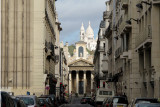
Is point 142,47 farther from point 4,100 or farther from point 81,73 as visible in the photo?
point 81,73

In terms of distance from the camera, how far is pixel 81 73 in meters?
200

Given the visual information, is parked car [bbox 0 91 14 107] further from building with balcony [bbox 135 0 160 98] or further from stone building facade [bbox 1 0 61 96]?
stone building facade [bbox 1 0 61 96]

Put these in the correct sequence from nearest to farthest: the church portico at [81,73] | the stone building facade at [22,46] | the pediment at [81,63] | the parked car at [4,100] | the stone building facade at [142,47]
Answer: the parked car at [4,100], the stone building facade at [142,47], the stone building facade at [22,46], the pediment at [81,63], the church portico at [81,73]

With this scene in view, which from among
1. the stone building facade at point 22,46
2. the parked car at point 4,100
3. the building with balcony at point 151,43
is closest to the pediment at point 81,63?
the stone building facade at point 22,46

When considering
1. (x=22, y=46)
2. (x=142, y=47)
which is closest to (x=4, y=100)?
(x=142, y=47)

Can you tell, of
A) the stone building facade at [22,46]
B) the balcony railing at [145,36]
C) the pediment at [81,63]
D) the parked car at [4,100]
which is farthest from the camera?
the pediment at [81,63]

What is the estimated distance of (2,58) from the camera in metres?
49.8

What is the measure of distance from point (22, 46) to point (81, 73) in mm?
149624

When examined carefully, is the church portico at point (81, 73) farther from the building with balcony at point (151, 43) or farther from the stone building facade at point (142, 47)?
the building with balcony at point (151, 43)

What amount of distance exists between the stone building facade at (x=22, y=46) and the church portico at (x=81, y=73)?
137 meters

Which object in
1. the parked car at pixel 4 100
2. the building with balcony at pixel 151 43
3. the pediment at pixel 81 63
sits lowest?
the parked car at pixel 4 100

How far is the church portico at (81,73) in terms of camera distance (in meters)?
190

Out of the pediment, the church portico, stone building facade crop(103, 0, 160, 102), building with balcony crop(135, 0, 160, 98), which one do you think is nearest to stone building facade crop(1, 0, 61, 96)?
stone building facade crop(103, 0, 160, 102)

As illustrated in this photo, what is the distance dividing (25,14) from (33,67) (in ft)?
18.9
